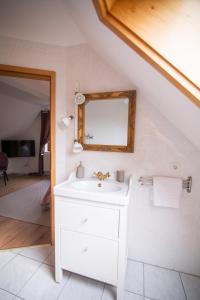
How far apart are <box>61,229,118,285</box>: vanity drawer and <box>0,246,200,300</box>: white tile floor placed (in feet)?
0.54

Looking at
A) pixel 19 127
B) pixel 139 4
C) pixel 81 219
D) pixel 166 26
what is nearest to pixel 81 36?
pixel 139 4

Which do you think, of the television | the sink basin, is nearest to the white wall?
the sink basin

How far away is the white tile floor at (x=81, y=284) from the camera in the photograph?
1209mm

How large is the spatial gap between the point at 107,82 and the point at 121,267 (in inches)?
63.2

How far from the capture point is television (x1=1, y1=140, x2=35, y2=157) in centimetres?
460

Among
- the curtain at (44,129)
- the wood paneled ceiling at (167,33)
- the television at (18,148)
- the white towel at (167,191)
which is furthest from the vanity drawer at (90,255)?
the television at (18,148)

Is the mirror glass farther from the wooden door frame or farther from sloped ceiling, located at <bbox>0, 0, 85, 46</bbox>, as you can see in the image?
sloped ceiling, located at <bbox>0, 0, 85, 46</bbox>

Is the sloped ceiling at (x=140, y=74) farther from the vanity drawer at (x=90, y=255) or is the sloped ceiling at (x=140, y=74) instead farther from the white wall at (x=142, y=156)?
the vanity drawer at (x=90, y=255)

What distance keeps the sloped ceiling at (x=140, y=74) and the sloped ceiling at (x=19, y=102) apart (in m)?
1.66

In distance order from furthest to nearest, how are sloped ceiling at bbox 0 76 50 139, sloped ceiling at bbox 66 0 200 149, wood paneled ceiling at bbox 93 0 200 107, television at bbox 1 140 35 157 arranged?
television at bbox 1 140 35 157 → sloped ceiling at bbox 0 76 50 139 → sloped ceiling at bbox 66 0 200 149 → wood paneled ceiling at bbox 93 0 200 107

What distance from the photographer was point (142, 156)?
57.9 inches

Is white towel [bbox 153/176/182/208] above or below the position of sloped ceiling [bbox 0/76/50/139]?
below

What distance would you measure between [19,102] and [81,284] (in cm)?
386

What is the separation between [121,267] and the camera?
1.12m
